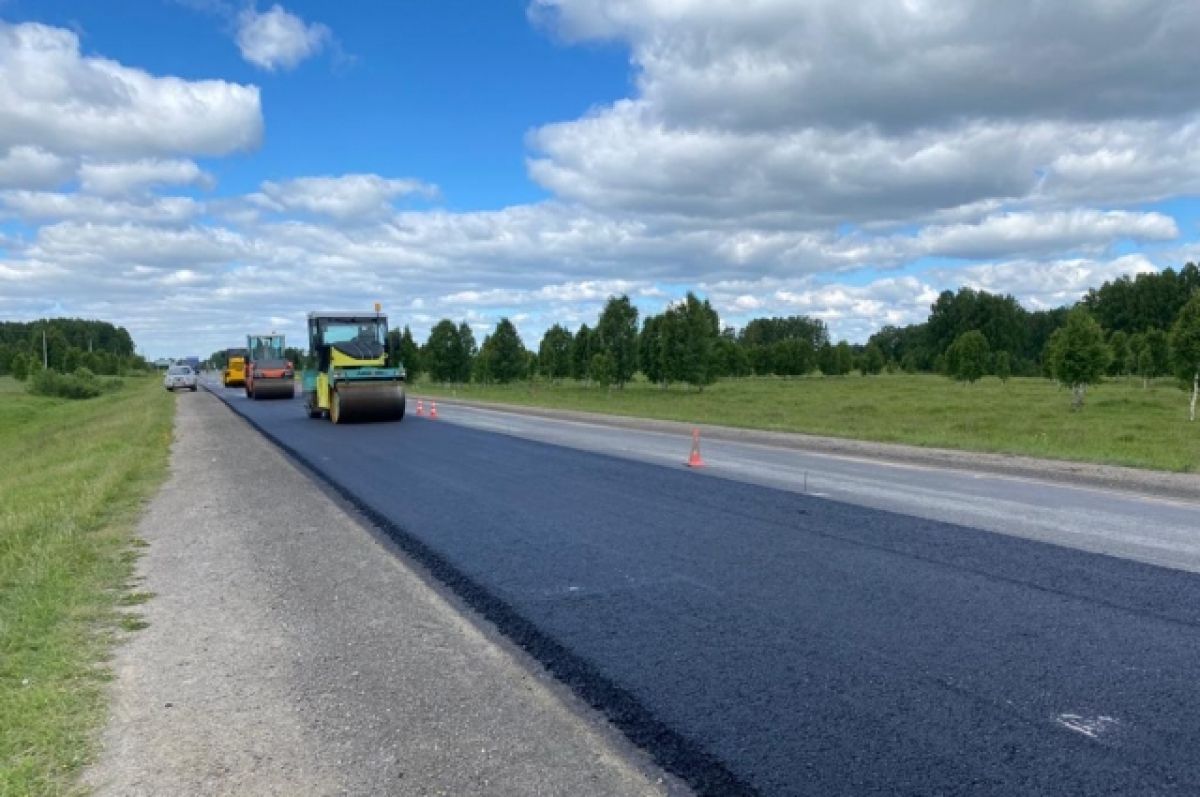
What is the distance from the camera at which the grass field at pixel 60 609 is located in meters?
3.92

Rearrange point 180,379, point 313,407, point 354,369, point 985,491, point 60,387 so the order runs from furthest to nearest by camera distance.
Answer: point 60,387, point 180,379, point 313,407, point 354,369, point 985,491

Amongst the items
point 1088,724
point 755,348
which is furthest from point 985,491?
point 755,348

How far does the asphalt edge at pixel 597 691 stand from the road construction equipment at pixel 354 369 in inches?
638

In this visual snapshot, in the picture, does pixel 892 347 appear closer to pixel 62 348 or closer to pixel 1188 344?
pixel 1188 344

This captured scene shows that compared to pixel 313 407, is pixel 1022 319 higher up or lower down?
higher up

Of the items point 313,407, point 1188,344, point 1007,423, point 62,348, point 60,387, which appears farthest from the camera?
point 62,348

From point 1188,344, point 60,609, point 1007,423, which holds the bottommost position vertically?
point 1007,423

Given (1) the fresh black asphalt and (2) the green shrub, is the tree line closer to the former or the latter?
(1) the fresh black asphalt

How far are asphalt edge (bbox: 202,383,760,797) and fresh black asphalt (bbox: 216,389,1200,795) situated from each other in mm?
15

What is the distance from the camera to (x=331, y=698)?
15.0 ft

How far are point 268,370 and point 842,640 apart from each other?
130 ft

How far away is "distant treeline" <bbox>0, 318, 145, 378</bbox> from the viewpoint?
119m

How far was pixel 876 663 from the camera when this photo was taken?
192 inches

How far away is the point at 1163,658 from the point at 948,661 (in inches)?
48.4
